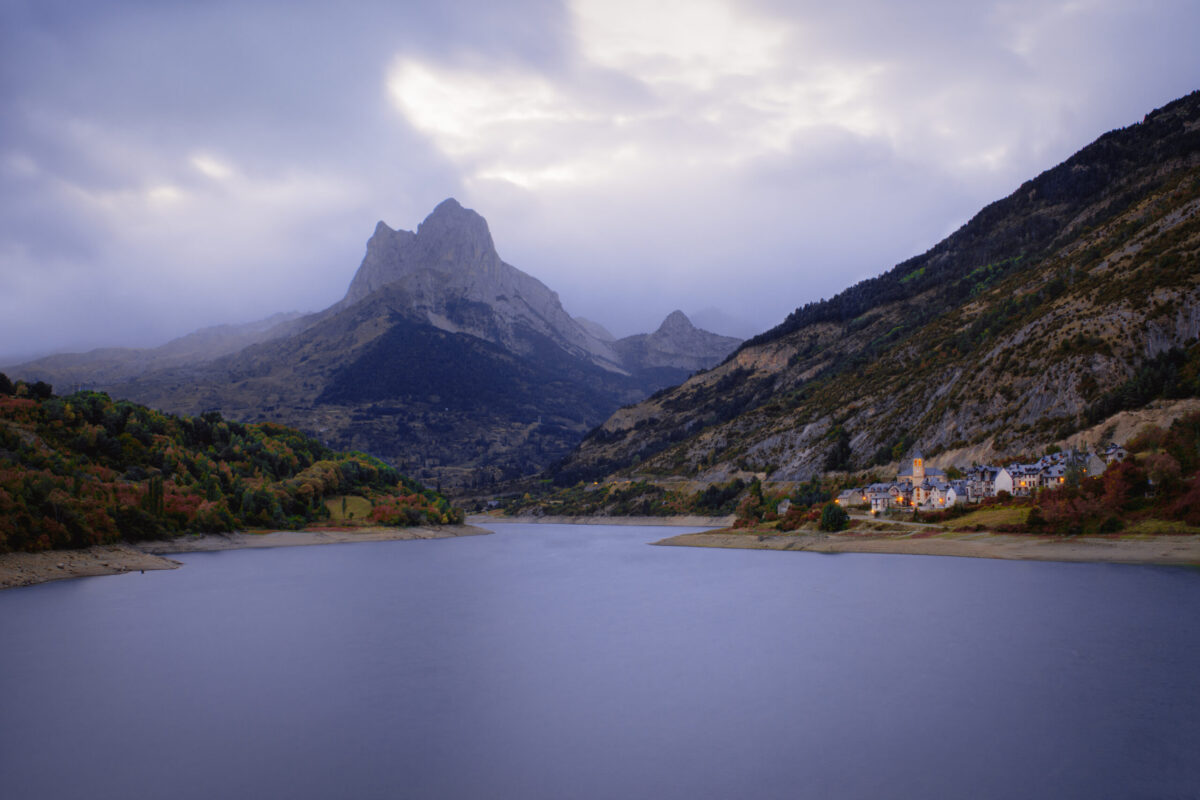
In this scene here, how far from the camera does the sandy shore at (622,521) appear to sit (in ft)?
334

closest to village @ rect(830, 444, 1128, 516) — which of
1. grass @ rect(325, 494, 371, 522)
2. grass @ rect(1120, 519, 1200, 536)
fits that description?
grass @ rect(1120, 519, 1200, 536)

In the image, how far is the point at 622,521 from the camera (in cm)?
12406

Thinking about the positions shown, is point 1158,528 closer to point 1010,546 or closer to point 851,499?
point 1010,546

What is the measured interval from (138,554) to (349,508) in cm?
3888

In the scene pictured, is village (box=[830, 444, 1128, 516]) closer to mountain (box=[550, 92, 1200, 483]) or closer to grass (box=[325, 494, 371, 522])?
mountain (box=[550, 92, 1200, 483])

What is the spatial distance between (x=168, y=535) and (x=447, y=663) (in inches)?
2040

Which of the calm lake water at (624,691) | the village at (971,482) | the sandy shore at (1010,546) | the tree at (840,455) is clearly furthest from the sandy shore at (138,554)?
the tree at (840,455)

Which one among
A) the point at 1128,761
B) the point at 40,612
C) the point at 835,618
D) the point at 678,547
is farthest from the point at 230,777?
the point at 678,547

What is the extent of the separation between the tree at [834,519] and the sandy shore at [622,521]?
97.2 ft

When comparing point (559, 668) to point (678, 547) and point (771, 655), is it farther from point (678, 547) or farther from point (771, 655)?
point (678, 547)

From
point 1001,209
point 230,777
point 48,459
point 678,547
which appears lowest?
point 678,547

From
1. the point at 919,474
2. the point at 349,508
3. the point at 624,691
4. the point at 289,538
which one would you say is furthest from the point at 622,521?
the point at 624,691

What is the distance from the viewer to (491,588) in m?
48.4

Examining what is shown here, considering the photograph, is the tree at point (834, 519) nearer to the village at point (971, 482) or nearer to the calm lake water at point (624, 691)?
the village at point (971, 482)
